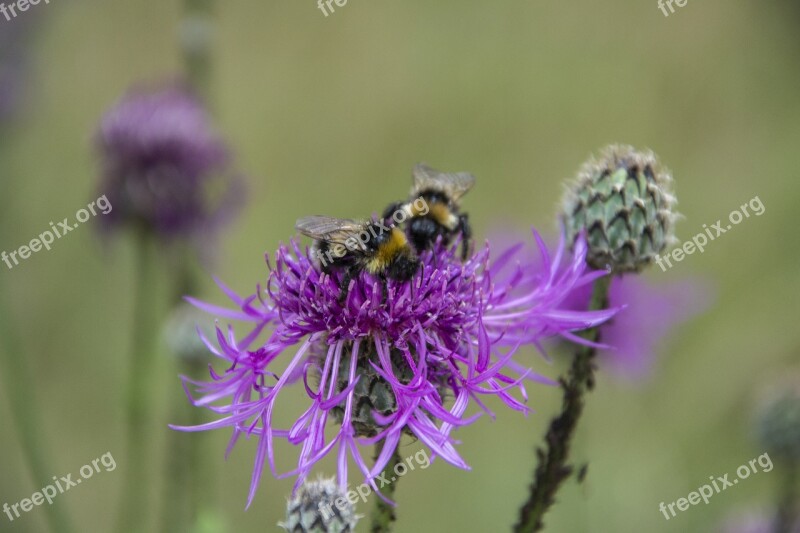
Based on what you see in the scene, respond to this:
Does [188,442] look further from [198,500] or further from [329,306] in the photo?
[329,306]

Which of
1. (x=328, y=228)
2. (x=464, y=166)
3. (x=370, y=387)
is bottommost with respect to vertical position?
(x=370, y=387)

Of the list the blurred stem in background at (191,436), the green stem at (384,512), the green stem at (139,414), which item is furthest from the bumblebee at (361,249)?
the green stem at (139,414)

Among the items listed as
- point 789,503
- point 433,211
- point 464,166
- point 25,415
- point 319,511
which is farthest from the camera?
point 464,166

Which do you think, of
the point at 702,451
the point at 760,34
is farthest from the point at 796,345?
the point at 760,34

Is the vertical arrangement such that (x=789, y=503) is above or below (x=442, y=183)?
below

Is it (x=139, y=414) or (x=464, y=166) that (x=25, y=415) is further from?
(x=464, y=166)

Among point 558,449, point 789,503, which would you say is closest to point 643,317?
point 789,503

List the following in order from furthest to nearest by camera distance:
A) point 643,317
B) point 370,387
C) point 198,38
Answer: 1. point 643,317
2. point 198,38
3. point 370,387

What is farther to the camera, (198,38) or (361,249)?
(198,38)
